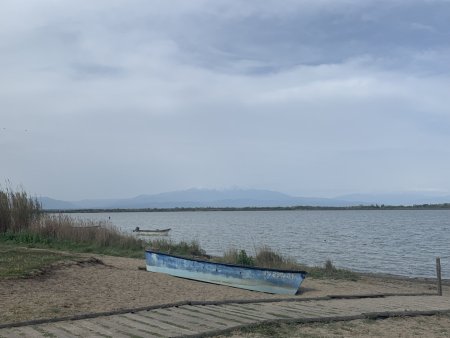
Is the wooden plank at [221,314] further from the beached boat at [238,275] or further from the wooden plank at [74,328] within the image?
the beached boat at [238,275]

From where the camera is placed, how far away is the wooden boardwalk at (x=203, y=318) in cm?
673

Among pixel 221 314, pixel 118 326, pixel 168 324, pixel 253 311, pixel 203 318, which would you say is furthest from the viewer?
pixel 253 311

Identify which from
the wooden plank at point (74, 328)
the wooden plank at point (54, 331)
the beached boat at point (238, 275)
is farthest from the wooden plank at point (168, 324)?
the beached boat at point (238, 275)

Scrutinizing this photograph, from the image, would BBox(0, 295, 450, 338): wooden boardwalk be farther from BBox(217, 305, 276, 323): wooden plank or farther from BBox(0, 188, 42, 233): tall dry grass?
BBox(0, 188, 42, 233): tall dry grass

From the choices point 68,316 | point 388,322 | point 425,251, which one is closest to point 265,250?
point 388,322

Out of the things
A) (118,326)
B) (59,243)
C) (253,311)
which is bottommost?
(253,311)

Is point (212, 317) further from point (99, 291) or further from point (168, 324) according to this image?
point (99, 291)

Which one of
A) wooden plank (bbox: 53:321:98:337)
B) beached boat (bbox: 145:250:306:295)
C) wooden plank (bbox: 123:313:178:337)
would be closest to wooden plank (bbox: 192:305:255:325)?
wooden plank (bbox: 123:313:178:337)

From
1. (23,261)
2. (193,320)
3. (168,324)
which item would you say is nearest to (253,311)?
(193,320)

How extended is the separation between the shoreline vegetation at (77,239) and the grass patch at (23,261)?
4.13 m

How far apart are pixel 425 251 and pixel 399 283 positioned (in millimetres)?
14503

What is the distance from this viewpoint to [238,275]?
12844 millimetres

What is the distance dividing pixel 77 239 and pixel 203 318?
1442cm

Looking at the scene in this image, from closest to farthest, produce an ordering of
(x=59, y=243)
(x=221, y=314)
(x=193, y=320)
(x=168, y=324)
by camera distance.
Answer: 1. (x=168, y=324)
2. (x=193, y=320)
3. (x=221, y=314)
4. (x=59, y=243)
